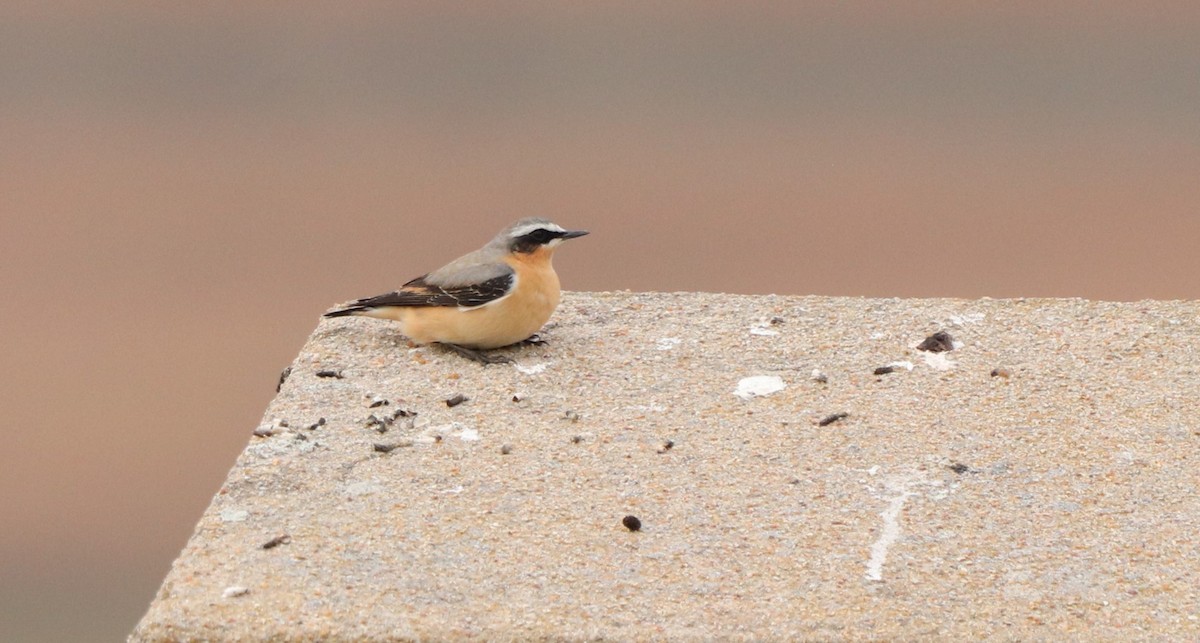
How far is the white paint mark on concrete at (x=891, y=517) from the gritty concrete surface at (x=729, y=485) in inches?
0.4

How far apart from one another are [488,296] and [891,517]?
1943 mm

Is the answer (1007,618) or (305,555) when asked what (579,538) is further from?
(1007,618)

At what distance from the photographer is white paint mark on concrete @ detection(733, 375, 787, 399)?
6148mm

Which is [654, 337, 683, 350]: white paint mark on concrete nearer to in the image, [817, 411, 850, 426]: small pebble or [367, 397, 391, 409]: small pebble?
[817, 411, 850, 426]: small pebble

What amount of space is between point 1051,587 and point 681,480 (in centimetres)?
129

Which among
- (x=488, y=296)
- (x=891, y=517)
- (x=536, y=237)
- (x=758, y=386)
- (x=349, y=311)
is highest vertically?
(x=536, y=237)

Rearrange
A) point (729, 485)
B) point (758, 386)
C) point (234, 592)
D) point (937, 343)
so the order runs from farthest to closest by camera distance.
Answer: point (937, 343), point (758, 386), point (729, 485), point (234, 592)

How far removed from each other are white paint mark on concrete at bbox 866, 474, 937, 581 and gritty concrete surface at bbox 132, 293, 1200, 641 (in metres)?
0.01

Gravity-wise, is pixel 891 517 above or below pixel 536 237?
below

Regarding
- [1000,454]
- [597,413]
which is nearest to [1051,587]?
[1000,454]

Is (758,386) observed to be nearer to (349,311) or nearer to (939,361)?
(939,361)

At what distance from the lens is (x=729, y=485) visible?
5.34 metres

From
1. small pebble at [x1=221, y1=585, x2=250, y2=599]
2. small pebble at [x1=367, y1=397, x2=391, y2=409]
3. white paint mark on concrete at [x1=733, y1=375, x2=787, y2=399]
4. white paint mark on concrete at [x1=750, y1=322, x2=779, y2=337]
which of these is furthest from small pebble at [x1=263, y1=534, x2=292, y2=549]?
white paint mark on concrete at [x1=750, y1=322, x2=779, y2=337]

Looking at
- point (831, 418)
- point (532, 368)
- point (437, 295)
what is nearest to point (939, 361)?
point (831, 418)
